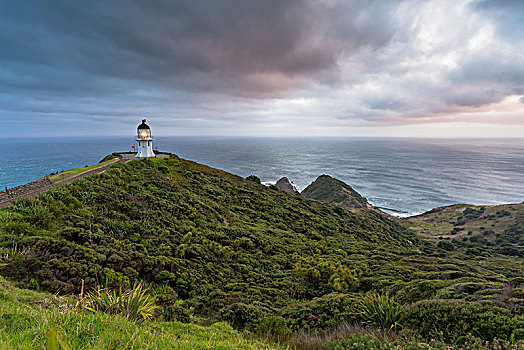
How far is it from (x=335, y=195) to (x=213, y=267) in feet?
160

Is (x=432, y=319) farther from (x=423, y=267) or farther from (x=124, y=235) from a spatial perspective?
(x=124, y=235)

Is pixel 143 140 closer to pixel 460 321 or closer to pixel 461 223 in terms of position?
pixel 460 321

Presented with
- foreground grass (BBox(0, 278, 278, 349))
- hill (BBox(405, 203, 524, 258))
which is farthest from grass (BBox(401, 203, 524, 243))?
foreground grass (BBox(0, 278, 278, 349))

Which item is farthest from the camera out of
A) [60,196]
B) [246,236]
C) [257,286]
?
[246,236]

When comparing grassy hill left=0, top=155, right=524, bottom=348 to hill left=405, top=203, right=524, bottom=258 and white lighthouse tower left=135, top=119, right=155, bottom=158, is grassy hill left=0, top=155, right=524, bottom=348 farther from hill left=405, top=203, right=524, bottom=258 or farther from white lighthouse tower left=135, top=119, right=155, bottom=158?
hill left=405, top=203, right=524, bottom=258

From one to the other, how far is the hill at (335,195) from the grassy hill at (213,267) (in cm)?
3436

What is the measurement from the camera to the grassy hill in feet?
18.8

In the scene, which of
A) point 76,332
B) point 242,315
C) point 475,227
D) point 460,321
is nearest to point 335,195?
point 475,227

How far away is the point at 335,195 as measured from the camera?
2153 inches

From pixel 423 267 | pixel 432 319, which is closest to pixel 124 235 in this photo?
pixel 432 319

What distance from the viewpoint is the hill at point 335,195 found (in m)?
50.5

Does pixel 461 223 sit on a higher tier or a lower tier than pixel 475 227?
lower

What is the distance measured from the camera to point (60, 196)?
428 inches

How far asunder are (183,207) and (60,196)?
661 centimetres
